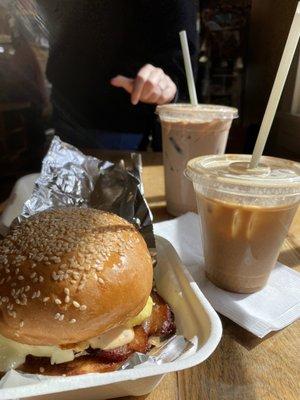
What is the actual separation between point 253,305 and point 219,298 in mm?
77

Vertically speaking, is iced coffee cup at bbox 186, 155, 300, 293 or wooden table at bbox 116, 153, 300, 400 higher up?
iced coffee cup at bbox 186, 155, 300, 293

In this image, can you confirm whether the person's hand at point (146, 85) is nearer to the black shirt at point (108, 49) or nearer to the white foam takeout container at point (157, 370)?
the black shirt at point (108, 49)

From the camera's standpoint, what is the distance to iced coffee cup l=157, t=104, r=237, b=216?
1222 millimetres

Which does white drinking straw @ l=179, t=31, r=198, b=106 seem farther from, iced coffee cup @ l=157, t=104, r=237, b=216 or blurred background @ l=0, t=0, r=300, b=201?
blurred background @ l=0, t=0, r=300, b=201

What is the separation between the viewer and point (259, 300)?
2.81 feet

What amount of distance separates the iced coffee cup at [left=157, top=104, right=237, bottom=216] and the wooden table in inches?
23.5

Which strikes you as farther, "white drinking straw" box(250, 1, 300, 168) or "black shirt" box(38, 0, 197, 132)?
"black shirt" box(38, 0, 197, 132)

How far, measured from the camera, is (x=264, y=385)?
0.65m

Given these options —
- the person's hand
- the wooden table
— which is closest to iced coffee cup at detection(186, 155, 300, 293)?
the wooden table

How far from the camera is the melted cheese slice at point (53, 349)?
2.13 feet

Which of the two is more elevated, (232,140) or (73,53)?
(73,53)

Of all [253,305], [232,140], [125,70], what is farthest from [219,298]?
[232,140]

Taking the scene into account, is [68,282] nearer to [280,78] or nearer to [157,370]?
[157,370]

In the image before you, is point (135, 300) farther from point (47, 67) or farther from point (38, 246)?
point (47, 67)
